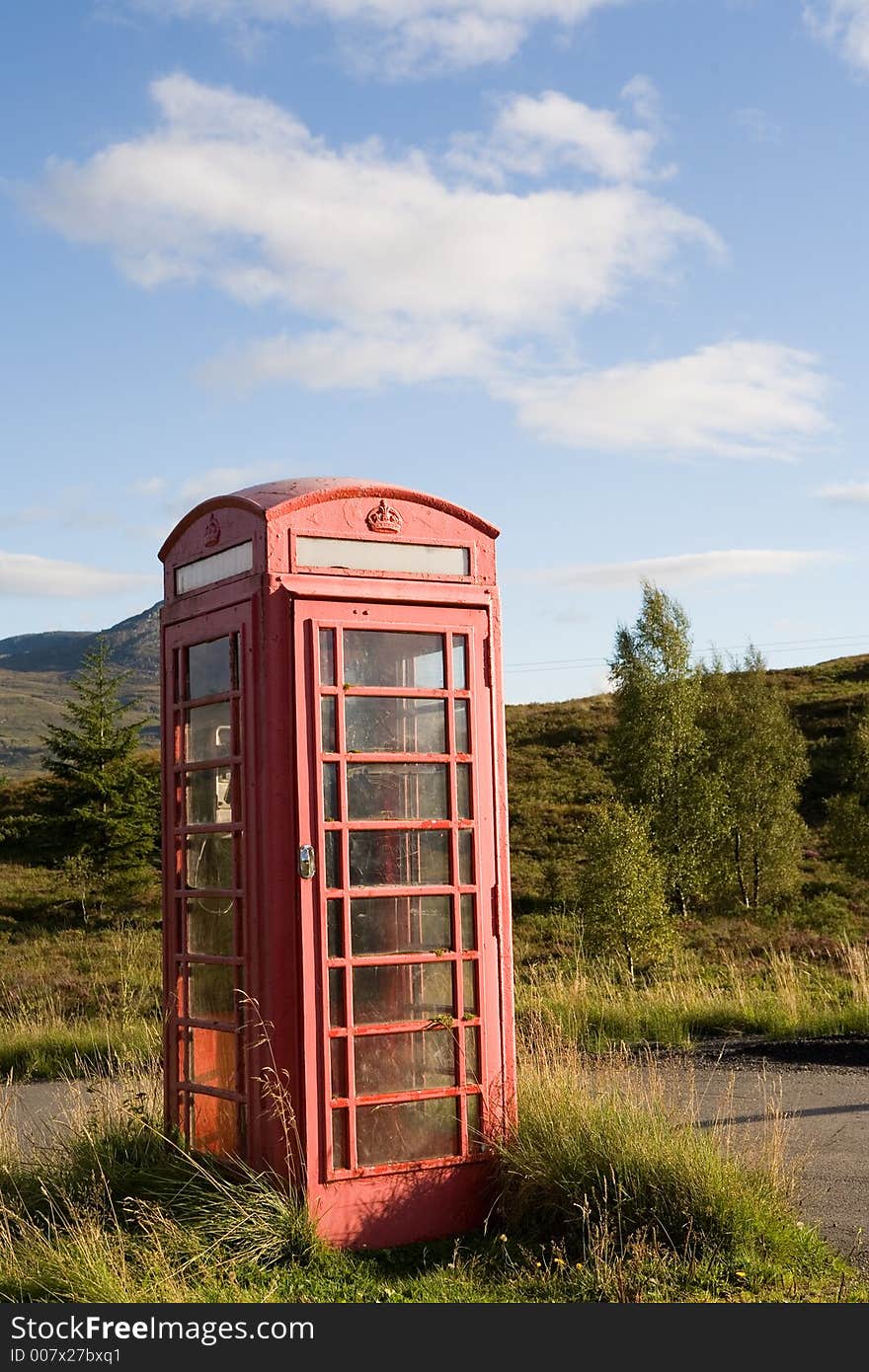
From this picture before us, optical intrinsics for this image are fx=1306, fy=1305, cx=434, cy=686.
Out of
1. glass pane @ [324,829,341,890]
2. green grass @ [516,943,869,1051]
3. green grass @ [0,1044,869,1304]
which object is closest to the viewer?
green grass @ [0,1044,869,1304]

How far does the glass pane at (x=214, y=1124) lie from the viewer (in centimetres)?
623

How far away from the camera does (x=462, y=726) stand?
6488 mm

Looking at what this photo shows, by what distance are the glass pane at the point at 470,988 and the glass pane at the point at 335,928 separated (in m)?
0.65

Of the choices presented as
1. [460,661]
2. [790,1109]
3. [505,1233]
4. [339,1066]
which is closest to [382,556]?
[460,661]

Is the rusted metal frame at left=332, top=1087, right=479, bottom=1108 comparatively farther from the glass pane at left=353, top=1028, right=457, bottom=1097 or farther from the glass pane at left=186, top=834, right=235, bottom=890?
the glass pane at left=186, top=834, right=235, bottom=890

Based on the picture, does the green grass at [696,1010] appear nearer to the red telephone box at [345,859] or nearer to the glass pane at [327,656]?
the red telephone box at [345,859]

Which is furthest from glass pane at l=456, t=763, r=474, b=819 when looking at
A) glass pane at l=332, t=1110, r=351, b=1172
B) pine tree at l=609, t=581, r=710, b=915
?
pine tree at l=609, t=581, r=710, b=915

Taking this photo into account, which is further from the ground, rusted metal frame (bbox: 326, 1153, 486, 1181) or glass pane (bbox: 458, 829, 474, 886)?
glass pane (bbox: 458, 829, 474, 886)

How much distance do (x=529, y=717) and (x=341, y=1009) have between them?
49216 millimetres

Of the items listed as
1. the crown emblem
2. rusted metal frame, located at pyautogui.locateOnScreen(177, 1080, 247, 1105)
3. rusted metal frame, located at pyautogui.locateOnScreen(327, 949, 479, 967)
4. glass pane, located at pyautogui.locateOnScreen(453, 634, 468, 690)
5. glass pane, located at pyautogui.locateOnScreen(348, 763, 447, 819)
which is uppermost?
the crown emblem

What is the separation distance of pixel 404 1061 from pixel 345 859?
1014 millimetres

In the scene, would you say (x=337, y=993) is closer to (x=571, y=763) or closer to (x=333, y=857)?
(x=333, y=857)

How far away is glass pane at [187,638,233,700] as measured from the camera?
6.42 m
